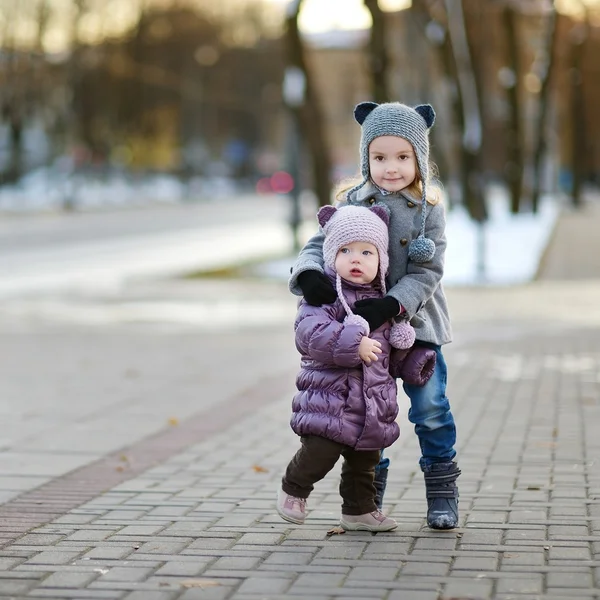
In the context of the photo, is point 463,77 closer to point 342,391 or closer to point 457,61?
point 457,61

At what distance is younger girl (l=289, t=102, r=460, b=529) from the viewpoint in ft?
17.8

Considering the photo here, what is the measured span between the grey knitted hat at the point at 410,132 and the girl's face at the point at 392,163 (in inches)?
0.9

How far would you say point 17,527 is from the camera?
587 cm

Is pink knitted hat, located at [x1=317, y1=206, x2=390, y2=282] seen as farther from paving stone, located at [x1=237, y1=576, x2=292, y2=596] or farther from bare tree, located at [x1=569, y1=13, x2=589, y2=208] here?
bare tree, located at [x1=569, y1=13, x2=589, y2=208]

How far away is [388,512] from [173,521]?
2.79 ft

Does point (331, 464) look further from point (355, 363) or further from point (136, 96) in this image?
point (136, 96)

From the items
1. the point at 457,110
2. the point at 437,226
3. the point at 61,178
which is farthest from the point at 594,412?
the point at 61,178

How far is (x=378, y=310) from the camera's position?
5.37 meters

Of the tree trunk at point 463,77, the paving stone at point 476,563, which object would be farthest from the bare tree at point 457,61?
the paving stone at point 476,563

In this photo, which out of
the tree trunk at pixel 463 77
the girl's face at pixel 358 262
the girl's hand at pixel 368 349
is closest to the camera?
the girl's hand at pixel 368 349

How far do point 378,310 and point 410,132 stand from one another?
67 cm

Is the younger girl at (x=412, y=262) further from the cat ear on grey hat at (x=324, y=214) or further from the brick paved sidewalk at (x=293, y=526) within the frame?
the brick paved sidewalk at (x=293, y=526)

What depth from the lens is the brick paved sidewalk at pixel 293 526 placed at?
4859 mm

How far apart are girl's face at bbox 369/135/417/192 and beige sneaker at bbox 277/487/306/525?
1.16 m
